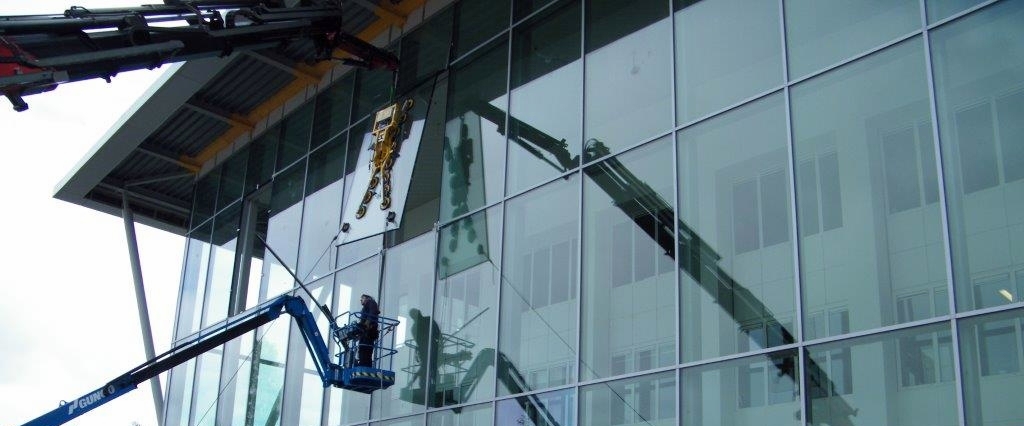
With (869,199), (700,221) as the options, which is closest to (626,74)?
(700,221)

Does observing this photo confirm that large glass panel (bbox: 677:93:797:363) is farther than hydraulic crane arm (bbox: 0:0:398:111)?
No

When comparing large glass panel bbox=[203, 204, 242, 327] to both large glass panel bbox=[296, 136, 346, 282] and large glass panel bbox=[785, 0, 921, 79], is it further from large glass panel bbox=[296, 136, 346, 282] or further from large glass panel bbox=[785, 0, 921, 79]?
large glass panel bbox=[785, 0, 921, 79]

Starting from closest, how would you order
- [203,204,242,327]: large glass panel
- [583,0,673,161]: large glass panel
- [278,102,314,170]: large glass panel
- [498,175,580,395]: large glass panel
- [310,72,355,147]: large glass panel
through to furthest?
[583,0,673,161]: large glass panel → [498,175,580,395]: large glass panel → [310,72,355,147]: large glass panel → [278,102,314,170]: large glass panel → [203,204,242,327]: large glass panel

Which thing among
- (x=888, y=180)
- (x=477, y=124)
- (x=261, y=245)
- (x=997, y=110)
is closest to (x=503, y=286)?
(x=477, y=124)

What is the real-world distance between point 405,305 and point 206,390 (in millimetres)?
9988

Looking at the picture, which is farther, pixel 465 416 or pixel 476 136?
pixel 476 136

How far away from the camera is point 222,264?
2727 centimetres

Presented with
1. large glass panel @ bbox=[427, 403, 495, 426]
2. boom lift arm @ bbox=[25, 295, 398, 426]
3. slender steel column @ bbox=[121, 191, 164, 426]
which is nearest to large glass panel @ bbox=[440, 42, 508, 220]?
boom lift arm @ bbox=[25, 295, 398, 426]

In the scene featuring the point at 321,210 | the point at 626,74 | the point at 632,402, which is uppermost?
the point at 321,210

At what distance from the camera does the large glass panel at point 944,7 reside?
10.9 m

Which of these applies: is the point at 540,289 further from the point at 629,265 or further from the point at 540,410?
the point at 629,265

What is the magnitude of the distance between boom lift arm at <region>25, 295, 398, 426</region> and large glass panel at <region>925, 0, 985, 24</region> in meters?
9.96

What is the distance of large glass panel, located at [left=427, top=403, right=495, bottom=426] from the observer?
15691mm

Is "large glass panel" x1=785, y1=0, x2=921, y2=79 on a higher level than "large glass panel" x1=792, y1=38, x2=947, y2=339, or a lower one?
higher
